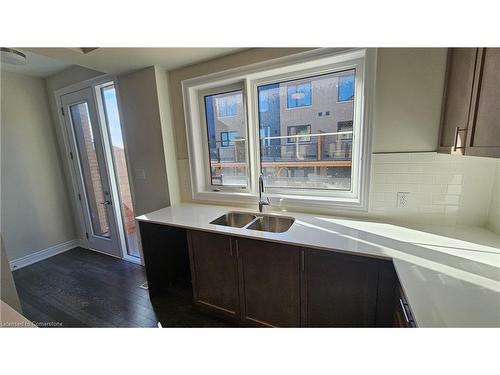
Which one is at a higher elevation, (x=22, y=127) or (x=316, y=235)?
(x=22, y=127)

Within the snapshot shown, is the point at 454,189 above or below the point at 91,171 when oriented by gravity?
below

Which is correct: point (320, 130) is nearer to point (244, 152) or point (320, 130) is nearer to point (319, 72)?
point (319, 72)

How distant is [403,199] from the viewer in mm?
1605

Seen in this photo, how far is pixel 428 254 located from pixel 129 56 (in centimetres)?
269

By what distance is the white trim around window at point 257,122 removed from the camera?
164 centimetres

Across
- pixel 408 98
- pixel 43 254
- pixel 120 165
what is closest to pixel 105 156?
pixel 120 165

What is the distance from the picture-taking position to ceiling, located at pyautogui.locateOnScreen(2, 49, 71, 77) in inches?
99.7

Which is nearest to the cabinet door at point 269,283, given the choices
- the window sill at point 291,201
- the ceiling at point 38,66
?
the window sill at point 291,201

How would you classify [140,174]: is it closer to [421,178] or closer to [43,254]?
[43,254]

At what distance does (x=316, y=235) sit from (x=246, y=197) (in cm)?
93

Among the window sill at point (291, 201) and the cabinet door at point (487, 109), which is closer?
the cabinet door at point (487, 109)

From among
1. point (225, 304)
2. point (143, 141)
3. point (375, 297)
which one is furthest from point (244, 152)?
point (375, 297)

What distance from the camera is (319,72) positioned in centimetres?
182

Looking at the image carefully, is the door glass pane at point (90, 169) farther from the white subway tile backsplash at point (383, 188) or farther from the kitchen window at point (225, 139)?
the white subway tile backsplash at point (383, 188)
